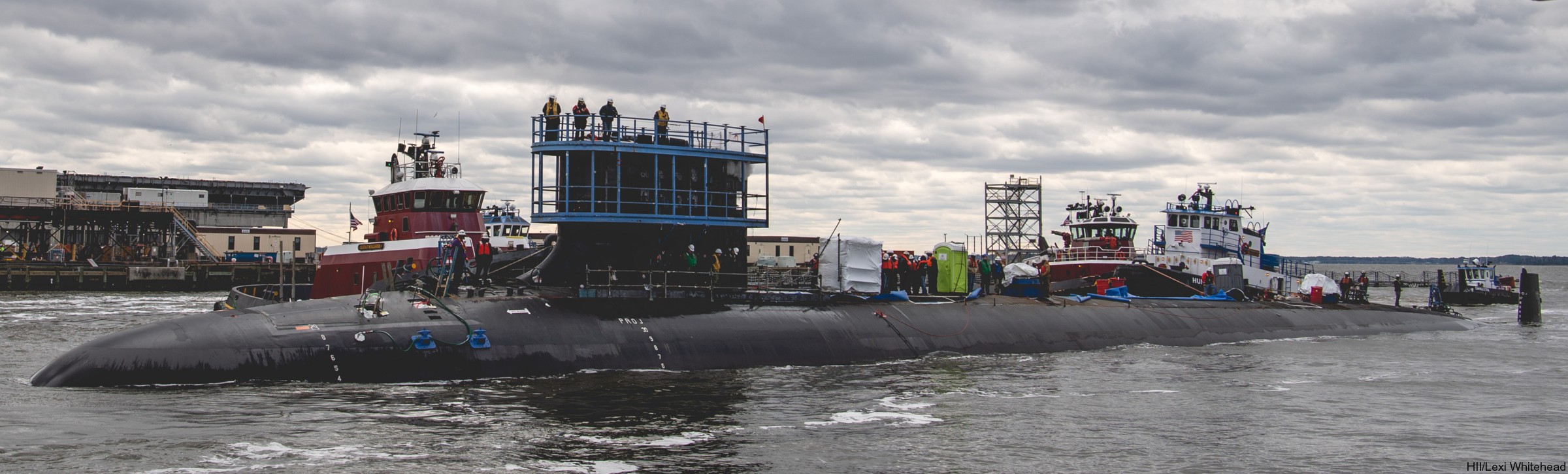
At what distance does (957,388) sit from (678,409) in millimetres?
6750

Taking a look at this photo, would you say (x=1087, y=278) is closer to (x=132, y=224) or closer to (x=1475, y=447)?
(x=1475, y=447)

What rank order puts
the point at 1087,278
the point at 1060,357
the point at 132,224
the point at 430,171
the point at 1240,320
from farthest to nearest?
the point at 132,224
the point at 1087,278
the point at 430,171
the point at 1240,320
the point at 1060,357

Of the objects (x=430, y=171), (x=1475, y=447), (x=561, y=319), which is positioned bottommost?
(x=1475, y=447)

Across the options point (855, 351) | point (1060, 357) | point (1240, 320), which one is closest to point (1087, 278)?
point (1240, 320)

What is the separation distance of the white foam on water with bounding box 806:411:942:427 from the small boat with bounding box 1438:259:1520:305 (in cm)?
7217

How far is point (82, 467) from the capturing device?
1572cm

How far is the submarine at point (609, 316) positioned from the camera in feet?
75.1

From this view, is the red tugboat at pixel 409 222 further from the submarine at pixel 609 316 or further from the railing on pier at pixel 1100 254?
the railing on pier at pixel 1100 254

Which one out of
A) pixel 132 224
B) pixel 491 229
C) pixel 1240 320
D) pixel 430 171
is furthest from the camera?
pixel 132 224

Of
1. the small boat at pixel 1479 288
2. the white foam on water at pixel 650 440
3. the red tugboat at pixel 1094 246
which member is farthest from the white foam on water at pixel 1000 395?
the small boat at pixel 1479 288

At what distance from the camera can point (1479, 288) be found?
8325 cm

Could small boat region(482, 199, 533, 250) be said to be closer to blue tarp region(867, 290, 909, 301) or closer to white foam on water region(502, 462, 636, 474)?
blue tarp region(867, 290, 909, 301)

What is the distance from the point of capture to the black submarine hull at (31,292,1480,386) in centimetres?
2245

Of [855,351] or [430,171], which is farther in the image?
[430,171]
